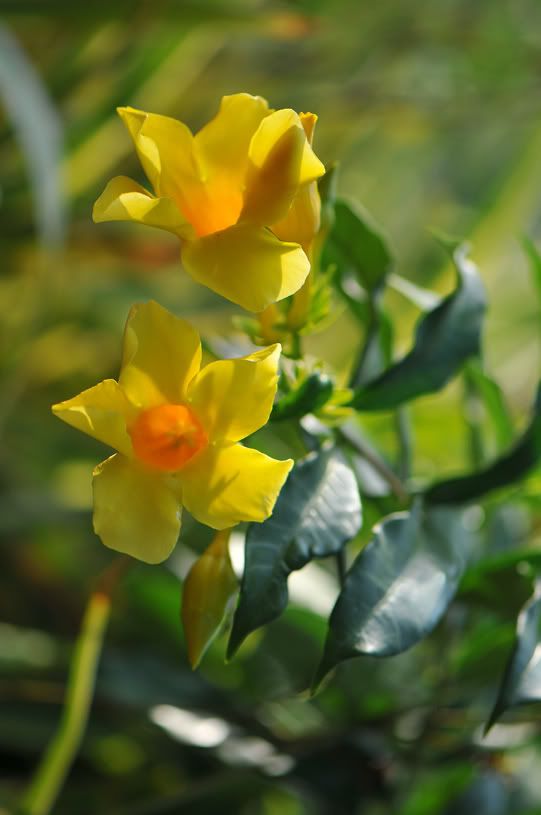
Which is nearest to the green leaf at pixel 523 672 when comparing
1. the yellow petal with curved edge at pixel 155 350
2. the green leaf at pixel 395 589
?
the green leaf at pixel 395 589

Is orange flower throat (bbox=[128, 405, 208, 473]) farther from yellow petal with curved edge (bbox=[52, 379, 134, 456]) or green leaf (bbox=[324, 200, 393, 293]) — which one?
green leaf (bbox=[324, 200, 393, 293])

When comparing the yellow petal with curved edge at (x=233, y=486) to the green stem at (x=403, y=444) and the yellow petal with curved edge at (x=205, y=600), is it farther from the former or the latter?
the green stem at (x=403, y=444)

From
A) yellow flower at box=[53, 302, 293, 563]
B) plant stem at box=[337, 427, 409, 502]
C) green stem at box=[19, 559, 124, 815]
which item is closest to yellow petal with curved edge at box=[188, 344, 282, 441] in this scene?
yellow flower at box=[53, 302, 293, 563]

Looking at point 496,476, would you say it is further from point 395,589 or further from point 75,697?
point 75,697

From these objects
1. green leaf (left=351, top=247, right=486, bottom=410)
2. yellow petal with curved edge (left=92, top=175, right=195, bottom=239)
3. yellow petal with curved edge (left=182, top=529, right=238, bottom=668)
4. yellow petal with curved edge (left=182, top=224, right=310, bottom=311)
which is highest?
yellow petal with curved edge (left=92, top=175, right=195, bottom=239)

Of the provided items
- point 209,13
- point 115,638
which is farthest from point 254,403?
point 209,13

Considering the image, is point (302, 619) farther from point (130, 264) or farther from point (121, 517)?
point (130, 264)
